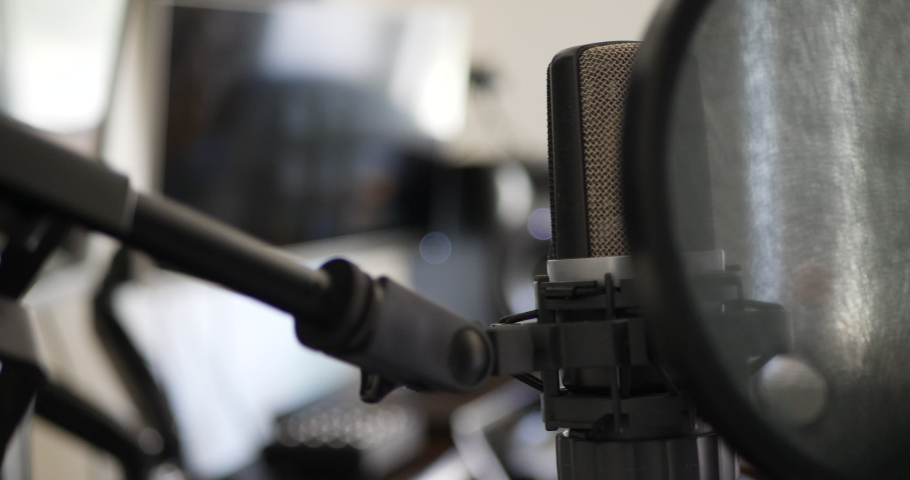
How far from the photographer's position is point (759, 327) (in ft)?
0.98

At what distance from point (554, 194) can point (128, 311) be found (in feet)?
3.09

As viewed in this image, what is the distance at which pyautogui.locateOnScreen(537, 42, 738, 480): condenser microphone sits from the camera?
1.07 feet

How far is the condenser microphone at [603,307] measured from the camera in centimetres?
33

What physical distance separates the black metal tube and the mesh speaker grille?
13cm

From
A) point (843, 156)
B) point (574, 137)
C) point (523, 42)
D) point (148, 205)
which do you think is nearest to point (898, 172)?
point (843, 156)

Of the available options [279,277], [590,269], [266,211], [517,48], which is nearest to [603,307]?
[590,269]

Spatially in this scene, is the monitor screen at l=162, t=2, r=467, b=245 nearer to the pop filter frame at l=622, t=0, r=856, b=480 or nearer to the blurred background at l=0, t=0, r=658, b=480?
the blurred background at l=0, t=0, r=658, b=480

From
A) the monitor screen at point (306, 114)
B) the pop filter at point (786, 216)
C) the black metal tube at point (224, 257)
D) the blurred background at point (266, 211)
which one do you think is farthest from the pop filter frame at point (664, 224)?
the monitor screen at point (306, 114)

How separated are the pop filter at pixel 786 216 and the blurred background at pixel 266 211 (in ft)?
1.42

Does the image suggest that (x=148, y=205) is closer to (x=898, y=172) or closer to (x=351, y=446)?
(x=898, y=172)

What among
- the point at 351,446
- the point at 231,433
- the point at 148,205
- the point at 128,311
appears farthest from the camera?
the point at 231,433

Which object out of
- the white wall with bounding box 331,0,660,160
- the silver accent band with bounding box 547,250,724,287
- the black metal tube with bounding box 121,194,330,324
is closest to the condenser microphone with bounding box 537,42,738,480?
Answer: the silver accent band with bounding box 547,250,724,287

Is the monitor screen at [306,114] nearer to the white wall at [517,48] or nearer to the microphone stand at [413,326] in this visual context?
the white wall at [517,48]

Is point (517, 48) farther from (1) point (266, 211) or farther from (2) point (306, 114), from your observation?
(1) point (266, 211)
